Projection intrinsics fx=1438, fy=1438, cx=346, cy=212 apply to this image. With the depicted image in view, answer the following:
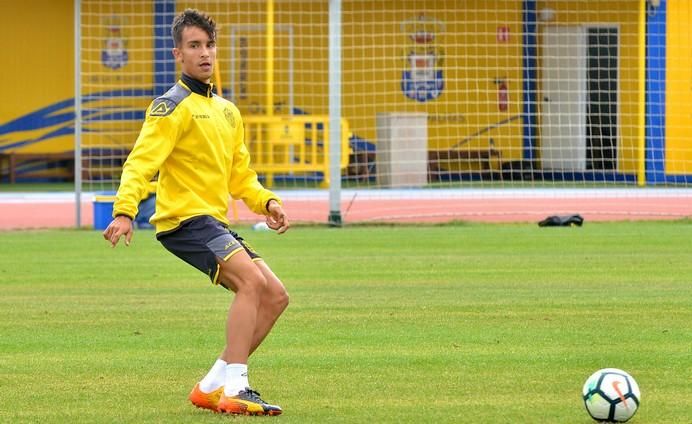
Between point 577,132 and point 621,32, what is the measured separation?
9.46ft

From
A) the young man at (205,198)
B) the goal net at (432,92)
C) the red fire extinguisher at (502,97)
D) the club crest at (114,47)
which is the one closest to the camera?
the young man at (205,198)

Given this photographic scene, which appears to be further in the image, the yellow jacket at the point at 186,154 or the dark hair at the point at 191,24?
the dark hair at the point at 191,24

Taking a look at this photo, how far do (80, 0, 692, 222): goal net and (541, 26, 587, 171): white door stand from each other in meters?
0.04

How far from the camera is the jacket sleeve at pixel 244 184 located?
750 centimetres

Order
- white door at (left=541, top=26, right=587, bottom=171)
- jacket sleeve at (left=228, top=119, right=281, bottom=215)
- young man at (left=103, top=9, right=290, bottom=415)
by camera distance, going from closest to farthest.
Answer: young man at (left=103, top=9, right=290, bottom=415)
jacket sleeve at (left=228, top=119, right=281, bottom=215)
white door at (left=541, top=26, right=587, bottom=171)

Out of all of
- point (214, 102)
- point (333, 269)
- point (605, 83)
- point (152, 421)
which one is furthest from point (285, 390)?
point (605, 83)

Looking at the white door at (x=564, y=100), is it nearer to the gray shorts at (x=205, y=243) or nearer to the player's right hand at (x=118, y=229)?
the gray shorts at (x=205, y=243)

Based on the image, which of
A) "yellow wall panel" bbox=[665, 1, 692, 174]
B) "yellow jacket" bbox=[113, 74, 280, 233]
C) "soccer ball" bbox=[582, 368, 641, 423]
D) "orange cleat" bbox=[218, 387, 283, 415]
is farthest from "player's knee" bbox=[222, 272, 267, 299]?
"yellow wall panel" bbox=[665, 1, 692, 174]

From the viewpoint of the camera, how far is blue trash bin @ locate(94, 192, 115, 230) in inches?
736

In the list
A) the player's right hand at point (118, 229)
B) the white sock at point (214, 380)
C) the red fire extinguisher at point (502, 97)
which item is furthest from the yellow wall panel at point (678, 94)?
the player's right hand at point (118, 229)

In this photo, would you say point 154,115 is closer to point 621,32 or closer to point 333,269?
point 333,269

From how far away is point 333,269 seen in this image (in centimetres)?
1405

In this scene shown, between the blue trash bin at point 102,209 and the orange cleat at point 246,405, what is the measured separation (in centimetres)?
1200

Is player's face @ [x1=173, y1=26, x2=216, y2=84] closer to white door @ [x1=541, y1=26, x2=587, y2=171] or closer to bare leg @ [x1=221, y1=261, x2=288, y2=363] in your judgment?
bare leg @ [x1=221, y1=261, x2=288, y2=363]
